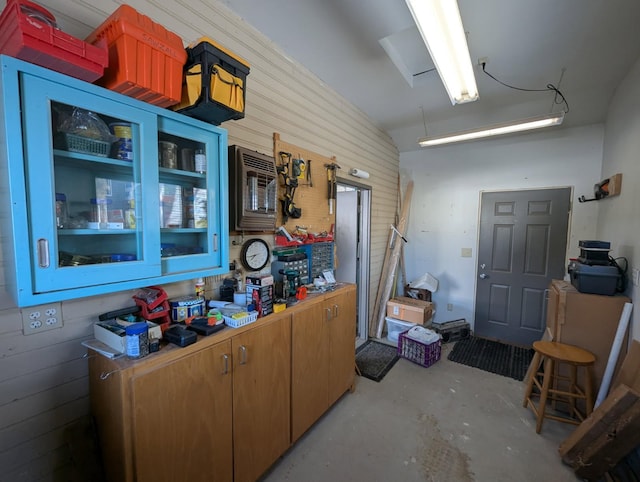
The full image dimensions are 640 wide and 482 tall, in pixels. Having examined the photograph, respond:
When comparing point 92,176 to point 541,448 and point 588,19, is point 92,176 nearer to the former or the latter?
point 588,19

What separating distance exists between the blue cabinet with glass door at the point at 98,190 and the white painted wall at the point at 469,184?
3.60m

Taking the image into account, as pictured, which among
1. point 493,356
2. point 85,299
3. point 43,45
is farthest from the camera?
point 493,356

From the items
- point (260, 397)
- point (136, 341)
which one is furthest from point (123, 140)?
point (260, 397)

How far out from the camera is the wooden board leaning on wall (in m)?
2.24

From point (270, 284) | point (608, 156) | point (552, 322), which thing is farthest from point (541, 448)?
point (608, 156)

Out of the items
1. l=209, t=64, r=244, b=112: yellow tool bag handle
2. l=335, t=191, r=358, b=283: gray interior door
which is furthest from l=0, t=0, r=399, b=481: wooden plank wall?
l=335, t=191, r=358, b=283: gray interior door

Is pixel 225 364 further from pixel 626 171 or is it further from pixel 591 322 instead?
pixel 626 171

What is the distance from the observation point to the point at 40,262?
0.91 m

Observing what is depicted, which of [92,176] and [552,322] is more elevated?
[92,176]

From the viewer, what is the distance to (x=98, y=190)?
46.0 inches

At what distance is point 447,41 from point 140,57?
165cm

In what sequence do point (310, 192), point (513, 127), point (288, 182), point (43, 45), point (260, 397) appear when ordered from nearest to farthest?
point (43, 45) < point (260, 397) < point (288, 182) < point (310, 192) < point (513, 127)

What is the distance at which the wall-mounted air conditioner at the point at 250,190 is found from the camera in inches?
67.9

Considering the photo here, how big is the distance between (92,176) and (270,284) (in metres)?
1.05
